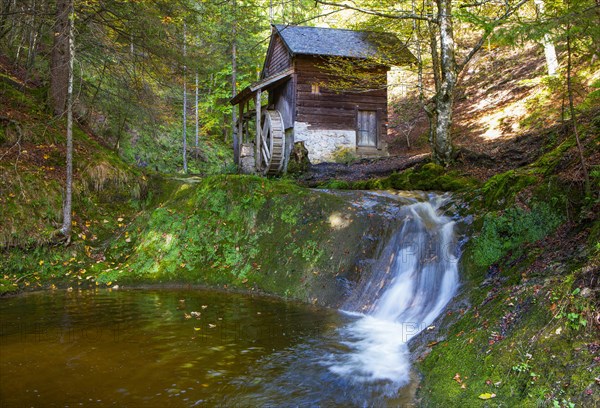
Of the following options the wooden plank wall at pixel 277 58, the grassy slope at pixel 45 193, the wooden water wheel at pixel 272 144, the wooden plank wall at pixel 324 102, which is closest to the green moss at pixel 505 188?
the grassy slope at pixel 45 193

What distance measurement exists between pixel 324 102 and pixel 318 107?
349 mm

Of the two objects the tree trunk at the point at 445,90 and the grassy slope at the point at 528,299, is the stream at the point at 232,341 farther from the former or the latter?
the tree trunk at the point at 445,90

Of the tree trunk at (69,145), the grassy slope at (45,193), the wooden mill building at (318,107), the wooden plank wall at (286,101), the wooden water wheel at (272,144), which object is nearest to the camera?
the grassy slope at (45,193)

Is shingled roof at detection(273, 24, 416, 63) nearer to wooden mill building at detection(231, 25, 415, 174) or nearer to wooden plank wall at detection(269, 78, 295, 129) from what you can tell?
wooden mill building at detection(231, 25, 415, 174)

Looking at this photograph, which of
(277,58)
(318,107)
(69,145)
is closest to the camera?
(69,145)

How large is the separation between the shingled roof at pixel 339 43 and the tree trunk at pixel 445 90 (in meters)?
6.08

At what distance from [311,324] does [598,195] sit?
3.94m

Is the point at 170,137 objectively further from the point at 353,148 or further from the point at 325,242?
the point at 325,242

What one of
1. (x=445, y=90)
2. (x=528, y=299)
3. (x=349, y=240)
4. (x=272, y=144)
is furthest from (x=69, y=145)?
(x=272, y=144)

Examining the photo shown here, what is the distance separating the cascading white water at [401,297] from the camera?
489 cm

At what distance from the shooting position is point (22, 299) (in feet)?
25.3

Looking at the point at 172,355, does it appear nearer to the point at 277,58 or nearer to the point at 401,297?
the point at 401,297

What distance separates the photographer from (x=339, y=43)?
63.6ft

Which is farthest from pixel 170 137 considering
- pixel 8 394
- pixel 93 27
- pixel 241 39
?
pixel 8 394
